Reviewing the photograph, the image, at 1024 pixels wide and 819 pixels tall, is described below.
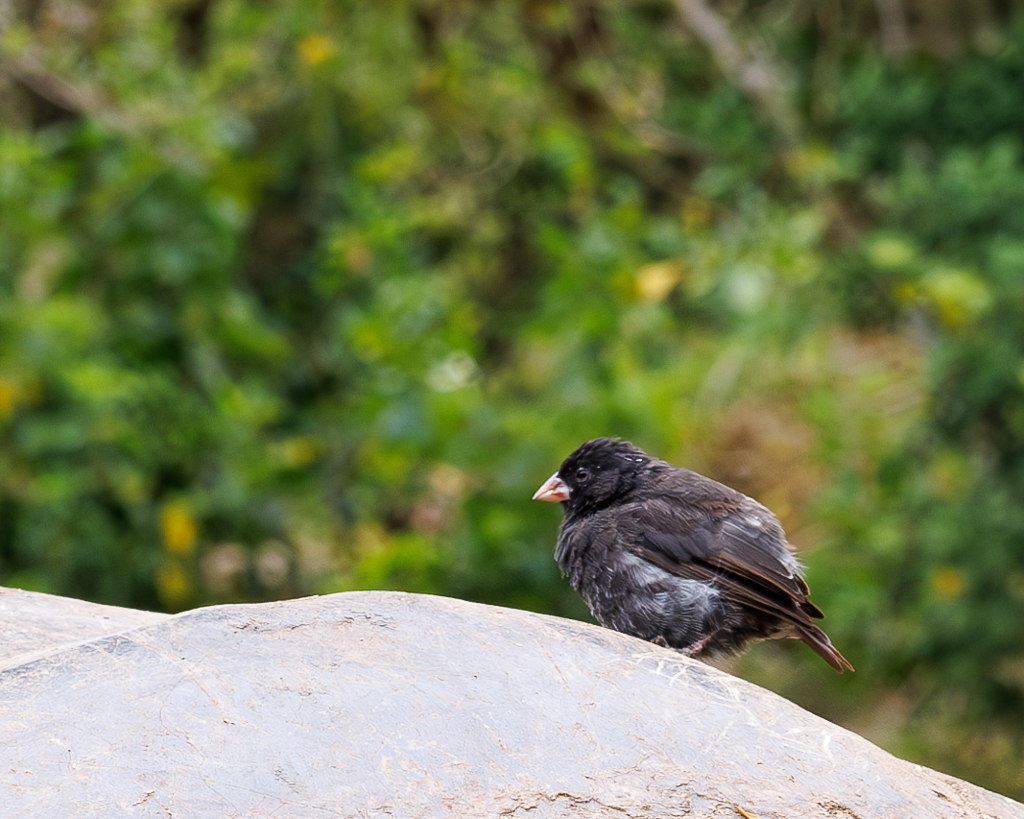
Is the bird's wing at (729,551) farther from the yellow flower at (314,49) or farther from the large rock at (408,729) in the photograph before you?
A: the yellow flower at (314,49)

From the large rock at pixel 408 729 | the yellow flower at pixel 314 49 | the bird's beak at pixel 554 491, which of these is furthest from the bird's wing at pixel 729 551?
the yellow flower at pixel 314 49

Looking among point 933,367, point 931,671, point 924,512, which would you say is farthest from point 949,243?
point 931,671

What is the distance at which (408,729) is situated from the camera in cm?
244

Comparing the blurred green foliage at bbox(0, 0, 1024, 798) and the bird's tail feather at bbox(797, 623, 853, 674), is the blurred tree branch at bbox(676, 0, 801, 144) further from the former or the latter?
the bird's tail feather at bbox(797, 623, 853, 674)

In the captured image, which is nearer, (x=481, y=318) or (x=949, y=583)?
(x=949, y=583)

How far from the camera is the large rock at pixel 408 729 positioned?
7.42 feet

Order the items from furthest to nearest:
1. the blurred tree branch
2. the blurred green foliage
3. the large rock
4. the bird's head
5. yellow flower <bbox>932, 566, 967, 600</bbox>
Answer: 1. the blurred tree branch
2. yellow flower <bbox>932, 566, 967, 600</bbox>
3. the blurred green foliage
4. the bird's head
5. the large rock

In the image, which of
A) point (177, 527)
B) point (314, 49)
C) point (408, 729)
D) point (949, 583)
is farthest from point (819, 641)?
point (314, 49)

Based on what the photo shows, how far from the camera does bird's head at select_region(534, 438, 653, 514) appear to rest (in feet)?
12.3

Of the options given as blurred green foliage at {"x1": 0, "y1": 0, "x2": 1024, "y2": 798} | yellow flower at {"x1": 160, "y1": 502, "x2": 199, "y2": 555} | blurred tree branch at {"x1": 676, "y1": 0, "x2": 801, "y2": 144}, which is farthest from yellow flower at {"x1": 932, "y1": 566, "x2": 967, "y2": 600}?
yellow flower at {"x1": 160, "y1": 502, "x2": 199, "y2": 555}

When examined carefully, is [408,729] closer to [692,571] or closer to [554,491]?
[692,571]

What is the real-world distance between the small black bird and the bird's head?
0.09 m

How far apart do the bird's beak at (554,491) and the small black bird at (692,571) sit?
5.8 inches

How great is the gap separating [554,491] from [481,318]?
128 inches
